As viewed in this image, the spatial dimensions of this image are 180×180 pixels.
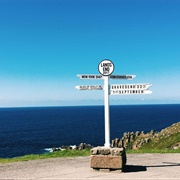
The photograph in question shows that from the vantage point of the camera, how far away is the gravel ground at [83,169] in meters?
11.3

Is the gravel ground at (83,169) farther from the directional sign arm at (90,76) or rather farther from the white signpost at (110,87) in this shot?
the directional sign arm at (90,76)

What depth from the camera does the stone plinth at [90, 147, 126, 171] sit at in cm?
1179

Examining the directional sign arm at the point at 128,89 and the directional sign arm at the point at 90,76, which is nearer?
the directional sign arm at the point at 128,89

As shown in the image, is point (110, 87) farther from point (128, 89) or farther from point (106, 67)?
point (106, 67)

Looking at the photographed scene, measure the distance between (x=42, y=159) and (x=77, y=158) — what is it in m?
1.79

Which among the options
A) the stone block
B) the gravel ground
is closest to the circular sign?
the stone block

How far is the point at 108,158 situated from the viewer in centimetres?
1187

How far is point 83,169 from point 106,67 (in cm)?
444

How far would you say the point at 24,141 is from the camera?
86.1 meters

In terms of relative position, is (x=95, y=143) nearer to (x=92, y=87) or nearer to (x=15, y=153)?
(x=15, y=153)

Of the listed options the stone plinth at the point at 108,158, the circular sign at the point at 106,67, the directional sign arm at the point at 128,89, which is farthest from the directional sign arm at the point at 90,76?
the stone plinth at the point at 108,158

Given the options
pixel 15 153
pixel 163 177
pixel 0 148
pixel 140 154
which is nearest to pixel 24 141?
pixel 0 148

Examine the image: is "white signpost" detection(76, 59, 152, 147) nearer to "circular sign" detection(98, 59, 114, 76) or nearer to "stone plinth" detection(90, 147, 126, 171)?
"circular sign" detection(98, 59, 114, 76)

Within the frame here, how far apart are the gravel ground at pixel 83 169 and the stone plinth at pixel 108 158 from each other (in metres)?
0.24
